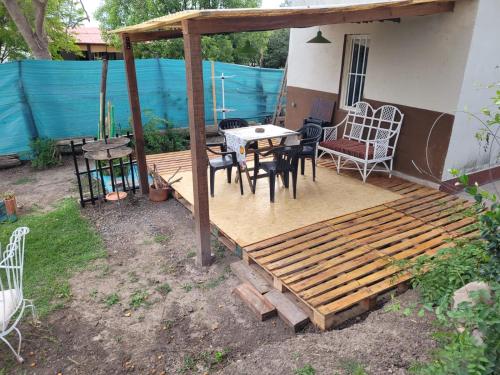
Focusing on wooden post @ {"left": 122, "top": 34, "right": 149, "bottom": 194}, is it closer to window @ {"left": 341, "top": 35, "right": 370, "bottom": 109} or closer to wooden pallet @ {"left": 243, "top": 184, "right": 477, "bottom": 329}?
wooden pallet @ {"left": 243, "top": 184, "right": 477, "bottom": 329}

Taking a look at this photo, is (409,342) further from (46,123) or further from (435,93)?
(46,123)

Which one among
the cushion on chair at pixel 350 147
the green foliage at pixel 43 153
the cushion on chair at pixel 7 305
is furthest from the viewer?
the green foliage at pixel 43 153

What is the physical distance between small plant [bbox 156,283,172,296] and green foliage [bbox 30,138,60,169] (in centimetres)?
510

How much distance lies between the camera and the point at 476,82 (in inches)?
189

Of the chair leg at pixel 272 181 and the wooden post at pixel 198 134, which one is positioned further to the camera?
the chair leg at pixel 272 181

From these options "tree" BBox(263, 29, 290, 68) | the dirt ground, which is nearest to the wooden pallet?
the dirt ground

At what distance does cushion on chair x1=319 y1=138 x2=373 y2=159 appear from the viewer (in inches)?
212

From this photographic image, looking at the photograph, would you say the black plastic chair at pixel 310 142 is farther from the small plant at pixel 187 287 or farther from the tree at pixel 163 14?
the tree at pixel 163 14

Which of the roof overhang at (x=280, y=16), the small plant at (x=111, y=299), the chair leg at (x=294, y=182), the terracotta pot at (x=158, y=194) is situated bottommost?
the small plant at (x=111, y=299)

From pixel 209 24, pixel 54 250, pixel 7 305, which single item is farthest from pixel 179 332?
pixel 209 24

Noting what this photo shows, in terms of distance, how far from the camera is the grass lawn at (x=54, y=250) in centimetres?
362

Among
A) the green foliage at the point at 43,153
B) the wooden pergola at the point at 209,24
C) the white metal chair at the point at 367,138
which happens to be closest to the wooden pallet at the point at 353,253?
the wooden pergola at the point at 209,24

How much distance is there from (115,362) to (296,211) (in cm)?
264

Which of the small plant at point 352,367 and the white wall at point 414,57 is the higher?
the white wall at point 414,57
